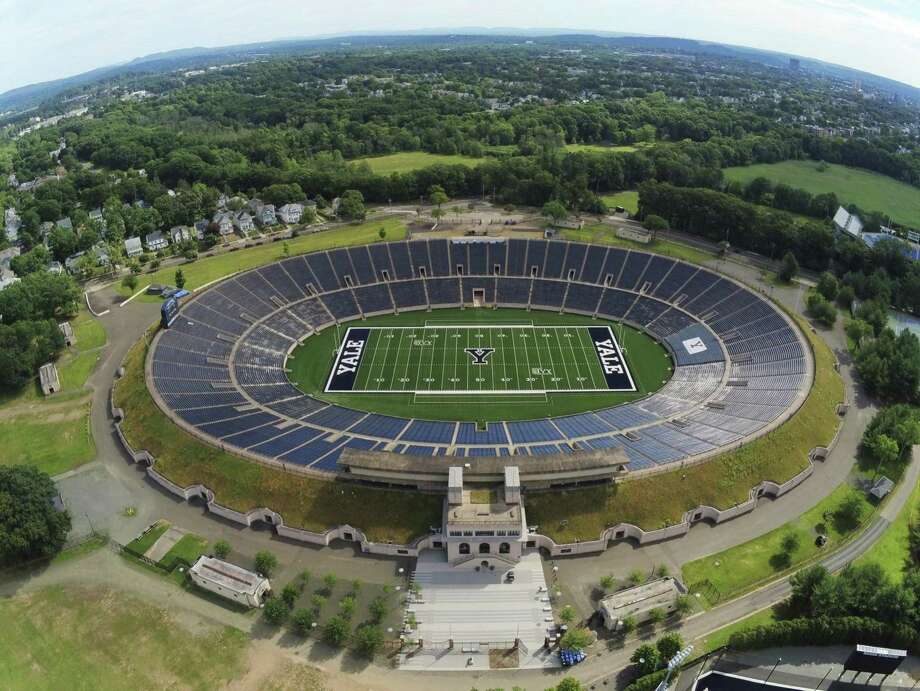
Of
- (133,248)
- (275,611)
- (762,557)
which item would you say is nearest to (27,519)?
(275,611)

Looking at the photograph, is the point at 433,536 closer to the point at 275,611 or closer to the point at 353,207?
the point at 275,611

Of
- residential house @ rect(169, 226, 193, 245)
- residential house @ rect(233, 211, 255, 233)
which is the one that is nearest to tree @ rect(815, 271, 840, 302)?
residential house @ rect(233, 211, 255, 233)

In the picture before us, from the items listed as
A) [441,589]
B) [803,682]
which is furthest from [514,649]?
[803,682]

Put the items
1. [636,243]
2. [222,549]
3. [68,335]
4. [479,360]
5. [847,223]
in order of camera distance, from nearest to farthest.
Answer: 1. [222,549]
2. [479,360]
3. [68,335]
4. [636,243]
5. [847,223]

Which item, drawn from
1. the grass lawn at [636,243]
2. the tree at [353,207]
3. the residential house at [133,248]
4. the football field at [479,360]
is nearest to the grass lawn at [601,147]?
the grass lawn at [636,243]

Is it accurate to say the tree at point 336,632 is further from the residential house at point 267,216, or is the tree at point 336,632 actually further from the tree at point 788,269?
the residential house at point 267,216
